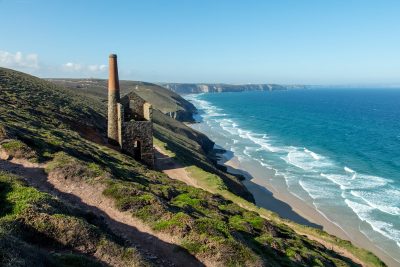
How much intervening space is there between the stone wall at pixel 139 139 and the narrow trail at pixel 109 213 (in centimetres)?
1302

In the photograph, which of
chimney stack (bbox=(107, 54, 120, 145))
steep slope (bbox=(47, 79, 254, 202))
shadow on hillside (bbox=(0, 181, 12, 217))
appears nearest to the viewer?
shadow on hillside (bbox=(0, 181, 12, 217))

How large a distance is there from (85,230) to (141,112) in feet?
77.1

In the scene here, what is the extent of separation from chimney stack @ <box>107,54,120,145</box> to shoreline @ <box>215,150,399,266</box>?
17.6m

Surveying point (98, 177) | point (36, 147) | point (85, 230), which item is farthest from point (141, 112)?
point (85, 230)

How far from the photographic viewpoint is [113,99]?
32438mm

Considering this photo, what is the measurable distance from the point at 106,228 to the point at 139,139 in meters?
19.0

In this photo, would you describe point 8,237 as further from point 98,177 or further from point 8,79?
point 8,79

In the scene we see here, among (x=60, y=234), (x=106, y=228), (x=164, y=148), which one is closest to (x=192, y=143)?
(x=164, y=148)

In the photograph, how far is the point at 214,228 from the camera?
14922 mm

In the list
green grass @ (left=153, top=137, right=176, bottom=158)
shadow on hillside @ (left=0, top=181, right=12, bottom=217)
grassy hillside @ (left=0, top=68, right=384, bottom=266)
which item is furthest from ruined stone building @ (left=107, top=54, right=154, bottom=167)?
shadow on hillside @ (left=0, top=181, right=12, bottom=217)

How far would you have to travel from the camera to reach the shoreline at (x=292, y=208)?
32562 millimetres

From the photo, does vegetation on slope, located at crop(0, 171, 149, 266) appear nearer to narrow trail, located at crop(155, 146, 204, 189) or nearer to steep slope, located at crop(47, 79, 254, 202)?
narrow trail, located at crop(155, 146, 204, 189)

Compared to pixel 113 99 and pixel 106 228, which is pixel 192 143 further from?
pixel 106 228

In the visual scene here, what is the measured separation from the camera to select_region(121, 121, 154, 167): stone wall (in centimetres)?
3178
